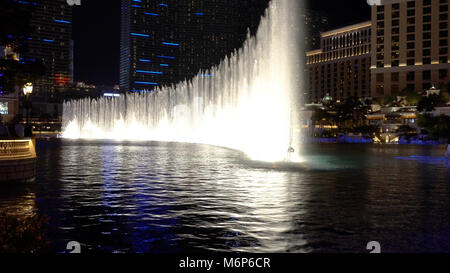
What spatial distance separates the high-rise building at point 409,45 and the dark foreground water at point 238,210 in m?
108

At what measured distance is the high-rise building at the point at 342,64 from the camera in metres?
157

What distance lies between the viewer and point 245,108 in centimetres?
5238

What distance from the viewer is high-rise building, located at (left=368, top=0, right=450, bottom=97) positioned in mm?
114875

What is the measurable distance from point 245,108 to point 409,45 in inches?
3310

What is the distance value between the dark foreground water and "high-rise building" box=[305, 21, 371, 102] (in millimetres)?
145881

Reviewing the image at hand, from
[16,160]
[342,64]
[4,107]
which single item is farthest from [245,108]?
[342,64]

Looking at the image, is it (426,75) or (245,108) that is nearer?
(245,108)

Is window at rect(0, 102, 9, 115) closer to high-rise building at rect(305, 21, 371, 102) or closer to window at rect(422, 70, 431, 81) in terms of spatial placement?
window at rect(422, 70, 431, 81)

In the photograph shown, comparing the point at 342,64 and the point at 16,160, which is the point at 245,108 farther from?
the point at 342,64

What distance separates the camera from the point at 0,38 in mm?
14852

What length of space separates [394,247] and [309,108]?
10154cm

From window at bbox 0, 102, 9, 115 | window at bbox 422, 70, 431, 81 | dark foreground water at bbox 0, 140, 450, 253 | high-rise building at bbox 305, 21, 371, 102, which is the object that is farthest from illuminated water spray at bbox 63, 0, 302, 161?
high-rise building at bbox 305, 21, 371, 102

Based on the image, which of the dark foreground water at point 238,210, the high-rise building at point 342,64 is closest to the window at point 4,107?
the dark foreground water at point 238,210
